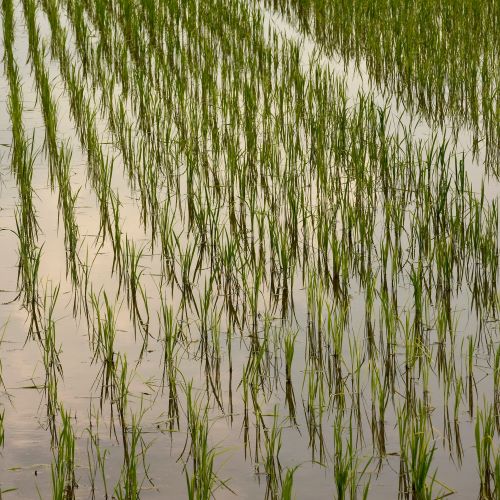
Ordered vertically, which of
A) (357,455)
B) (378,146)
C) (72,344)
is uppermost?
(378,146)

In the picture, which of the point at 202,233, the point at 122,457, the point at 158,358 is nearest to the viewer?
the point at 122,457

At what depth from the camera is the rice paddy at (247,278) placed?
8.26 ft

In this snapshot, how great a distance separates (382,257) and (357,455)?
4.01 feet

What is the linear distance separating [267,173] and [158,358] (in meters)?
1.70

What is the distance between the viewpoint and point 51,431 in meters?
2.65

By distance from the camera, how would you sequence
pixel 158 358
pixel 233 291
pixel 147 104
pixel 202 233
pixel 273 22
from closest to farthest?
pixel 158 358 < pixel 233 291 < pixel 202 233 < pixel 147 104 < pixel 273 22

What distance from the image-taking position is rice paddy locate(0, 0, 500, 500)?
2.52m

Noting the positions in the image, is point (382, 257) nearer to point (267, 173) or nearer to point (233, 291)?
point (233, 291)

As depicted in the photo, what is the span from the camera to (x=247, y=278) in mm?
3639

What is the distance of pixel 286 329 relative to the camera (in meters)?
3.25

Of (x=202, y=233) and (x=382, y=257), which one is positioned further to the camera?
(x=202, y=233)

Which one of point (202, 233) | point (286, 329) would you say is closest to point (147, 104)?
point (202, 233)

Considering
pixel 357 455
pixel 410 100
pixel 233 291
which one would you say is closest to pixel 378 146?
pixel 410 100

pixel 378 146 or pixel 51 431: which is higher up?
pixel 378 146
